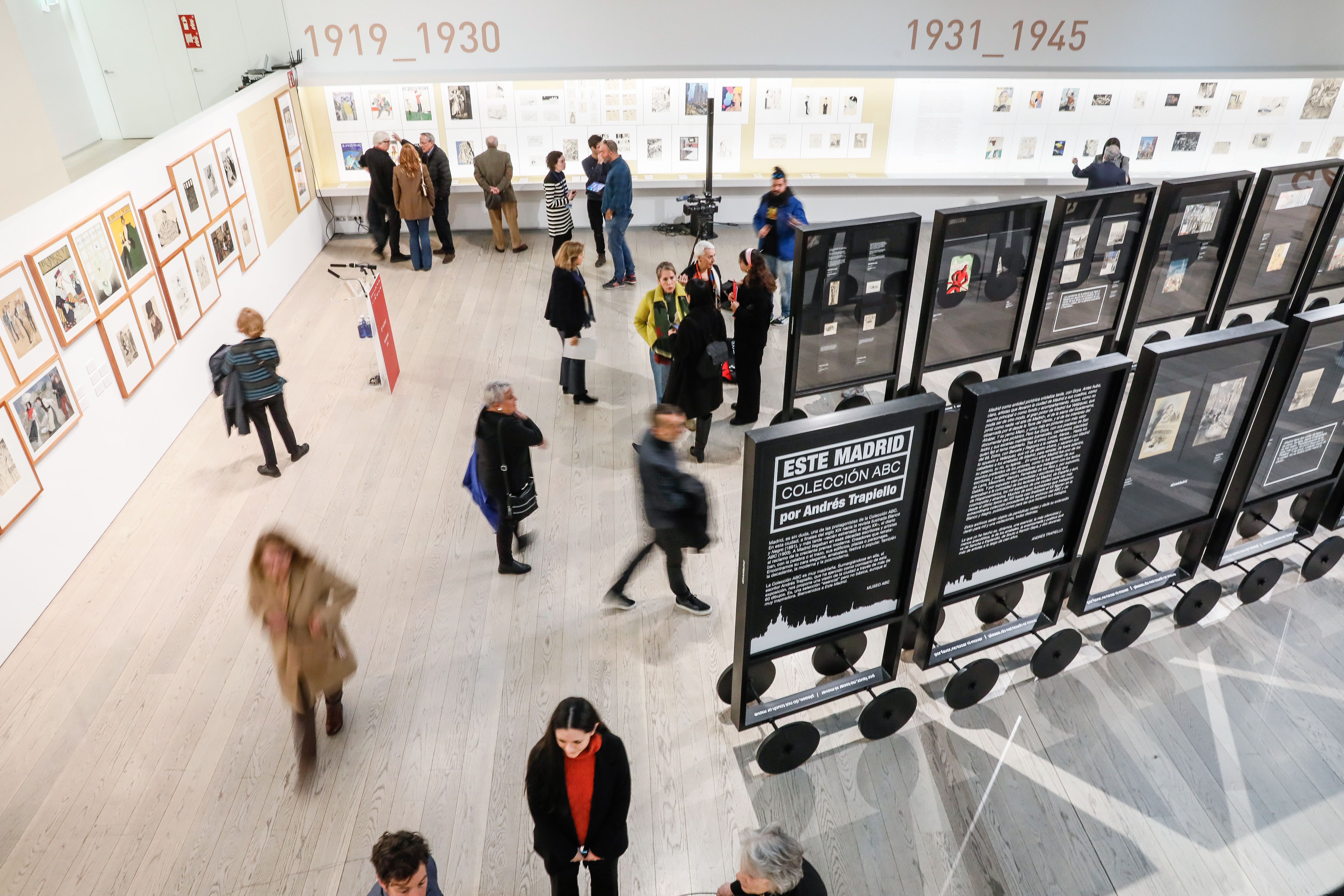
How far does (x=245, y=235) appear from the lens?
895cm

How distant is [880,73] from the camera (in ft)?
35.5

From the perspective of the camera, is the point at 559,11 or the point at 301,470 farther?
the point at 559,11

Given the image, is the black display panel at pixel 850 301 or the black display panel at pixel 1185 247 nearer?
the black display panel at pixel 850 301

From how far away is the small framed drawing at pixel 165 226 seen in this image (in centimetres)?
698

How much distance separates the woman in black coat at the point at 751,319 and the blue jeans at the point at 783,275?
157cm

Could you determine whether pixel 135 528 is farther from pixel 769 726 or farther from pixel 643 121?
pixel 643 121

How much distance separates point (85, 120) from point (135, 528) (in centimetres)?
884

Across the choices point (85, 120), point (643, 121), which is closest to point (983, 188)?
point (643, 121)

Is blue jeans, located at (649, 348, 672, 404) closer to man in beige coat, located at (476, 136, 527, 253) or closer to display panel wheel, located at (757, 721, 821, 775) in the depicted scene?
display panel wheel, located at (757, 721, 821, 775)

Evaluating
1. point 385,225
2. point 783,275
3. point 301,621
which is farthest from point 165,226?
point 783,275

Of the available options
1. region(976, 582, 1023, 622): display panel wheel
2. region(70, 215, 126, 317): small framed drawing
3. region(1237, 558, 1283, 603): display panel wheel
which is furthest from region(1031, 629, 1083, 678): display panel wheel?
region(70, 215, 126, 317): small framed drawing

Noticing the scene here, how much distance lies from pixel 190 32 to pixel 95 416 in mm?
7148

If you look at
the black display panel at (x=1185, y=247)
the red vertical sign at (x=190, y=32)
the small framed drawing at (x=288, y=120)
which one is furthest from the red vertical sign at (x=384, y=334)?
the black display panel at (x=1185, y=247)

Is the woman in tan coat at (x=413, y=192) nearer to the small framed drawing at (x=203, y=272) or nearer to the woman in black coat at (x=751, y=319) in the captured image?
→ the small framed drawing at (x=203, y=272)
